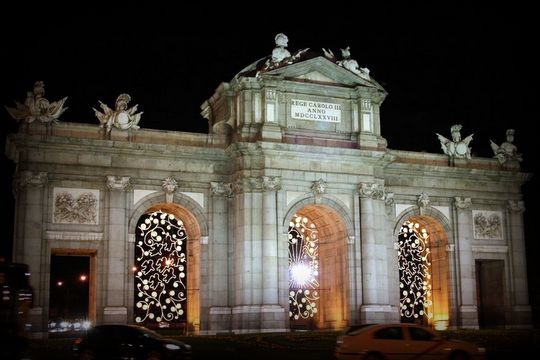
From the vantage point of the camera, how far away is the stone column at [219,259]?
39.1 meters

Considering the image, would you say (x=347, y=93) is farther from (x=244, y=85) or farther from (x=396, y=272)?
(x=396, y=272)

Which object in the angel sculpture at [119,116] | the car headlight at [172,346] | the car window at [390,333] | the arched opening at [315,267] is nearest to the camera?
the car window at [390,333]

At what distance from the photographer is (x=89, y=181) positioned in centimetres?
3797

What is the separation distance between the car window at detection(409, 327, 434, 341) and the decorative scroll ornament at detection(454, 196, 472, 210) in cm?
2180

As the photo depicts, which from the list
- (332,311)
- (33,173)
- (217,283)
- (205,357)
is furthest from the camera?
(332,311)

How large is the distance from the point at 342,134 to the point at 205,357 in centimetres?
1828

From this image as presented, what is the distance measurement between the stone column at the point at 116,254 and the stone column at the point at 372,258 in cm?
1139

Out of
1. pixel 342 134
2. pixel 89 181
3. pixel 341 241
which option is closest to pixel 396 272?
pixel 341 241

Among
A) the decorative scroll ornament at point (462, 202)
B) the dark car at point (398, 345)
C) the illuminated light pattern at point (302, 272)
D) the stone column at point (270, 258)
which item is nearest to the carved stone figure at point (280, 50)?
the stone column at point (270, 258)

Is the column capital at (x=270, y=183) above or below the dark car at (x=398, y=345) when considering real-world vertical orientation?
above

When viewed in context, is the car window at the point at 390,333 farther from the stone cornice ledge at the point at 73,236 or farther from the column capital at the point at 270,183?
the stone cornice ledge at the point at 73,236

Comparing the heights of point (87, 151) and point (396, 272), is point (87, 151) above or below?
above

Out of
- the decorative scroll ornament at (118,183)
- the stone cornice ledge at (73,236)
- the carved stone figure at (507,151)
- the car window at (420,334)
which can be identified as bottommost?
the car window at (420,334)

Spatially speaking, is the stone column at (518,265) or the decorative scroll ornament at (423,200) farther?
the stone column at (518,265)
